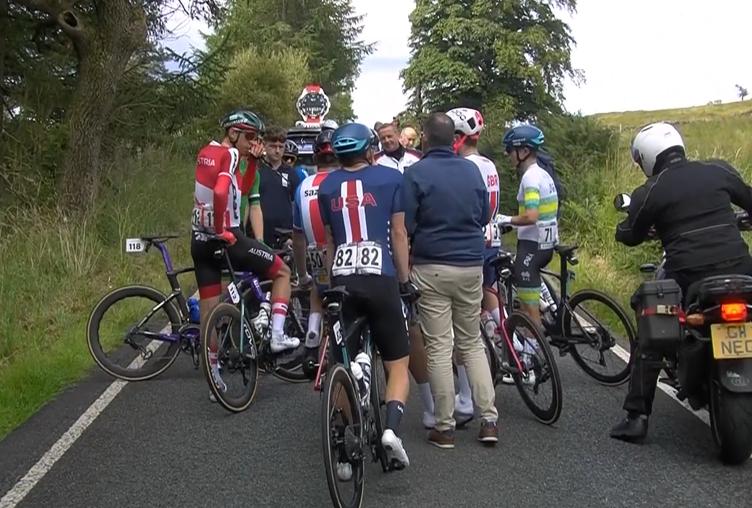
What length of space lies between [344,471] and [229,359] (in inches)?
95.6

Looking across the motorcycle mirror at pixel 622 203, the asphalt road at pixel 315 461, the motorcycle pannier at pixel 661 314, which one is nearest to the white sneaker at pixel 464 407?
the asphalt road at pixel 315 461

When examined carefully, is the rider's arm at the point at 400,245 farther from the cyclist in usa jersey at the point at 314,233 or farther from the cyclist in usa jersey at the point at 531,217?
the cyclist in usa jersey at the point at 531,217

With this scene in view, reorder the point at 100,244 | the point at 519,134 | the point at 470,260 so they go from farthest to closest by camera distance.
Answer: the point at 100,244
the point at 519,134
the point at 470,260

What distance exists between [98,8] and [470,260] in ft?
39.1

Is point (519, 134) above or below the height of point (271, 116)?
below

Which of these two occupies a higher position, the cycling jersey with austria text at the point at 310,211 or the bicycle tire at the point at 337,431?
the cycling jersey with austria text at the point at 310,211

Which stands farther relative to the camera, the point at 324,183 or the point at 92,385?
the point at 92,385

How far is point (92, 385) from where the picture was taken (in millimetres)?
7730

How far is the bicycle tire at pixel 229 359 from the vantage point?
21.2ft

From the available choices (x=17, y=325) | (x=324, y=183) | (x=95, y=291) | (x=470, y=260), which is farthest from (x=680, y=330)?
(x=95, y=291)

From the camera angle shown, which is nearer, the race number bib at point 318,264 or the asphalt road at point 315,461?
the asphalt road at point 315,461

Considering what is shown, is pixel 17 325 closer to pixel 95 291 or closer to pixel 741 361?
pixel 95 291

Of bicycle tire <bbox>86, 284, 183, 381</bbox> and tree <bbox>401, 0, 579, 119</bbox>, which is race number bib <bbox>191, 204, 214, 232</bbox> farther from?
tree <bbox>401, 0, 579, 119</bbox>

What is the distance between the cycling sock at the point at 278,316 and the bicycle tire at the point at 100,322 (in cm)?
93
